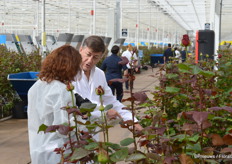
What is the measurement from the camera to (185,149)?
177 centimetres

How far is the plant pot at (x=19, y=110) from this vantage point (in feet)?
28.4

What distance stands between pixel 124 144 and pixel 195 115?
32cm

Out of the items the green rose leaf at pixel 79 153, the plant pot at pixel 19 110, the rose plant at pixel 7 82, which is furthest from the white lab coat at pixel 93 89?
the plant pot at pixel 19 110

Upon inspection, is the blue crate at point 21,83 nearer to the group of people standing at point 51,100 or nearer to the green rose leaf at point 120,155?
the group of people standing at point 51,100

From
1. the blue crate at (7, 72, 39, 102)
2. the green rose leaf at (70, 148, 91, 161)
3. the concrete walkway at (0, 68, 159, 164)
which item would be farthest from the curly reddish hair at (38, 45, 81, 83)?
the blue crate at (7, 72, 39, 102)

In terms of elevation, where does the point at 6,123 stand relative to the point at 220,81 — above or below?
below

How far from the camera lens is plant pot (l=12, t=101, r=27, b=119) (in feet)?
28.4

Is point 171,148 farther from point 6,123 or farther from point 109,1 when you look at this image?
point 109,1

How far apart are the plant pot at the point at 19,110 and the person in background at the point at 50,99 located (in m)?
6.08

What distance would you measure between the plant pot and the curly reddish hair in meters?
6.07

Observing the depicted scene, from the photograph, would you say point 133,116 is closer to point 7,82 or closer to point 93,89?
point 93,89

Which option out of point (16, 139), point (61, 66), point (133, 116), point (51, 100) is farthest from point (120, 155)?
point (16, 139)

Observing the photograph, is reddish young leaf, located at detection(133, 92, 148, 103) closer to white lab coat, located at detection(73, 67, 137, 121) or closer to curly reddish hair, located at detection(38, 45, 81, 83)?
curly reddish hair, located at detection(38, 45, 81, 83)

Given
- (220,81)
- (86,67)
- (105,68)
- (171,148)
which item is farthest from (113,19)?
(171,148)
